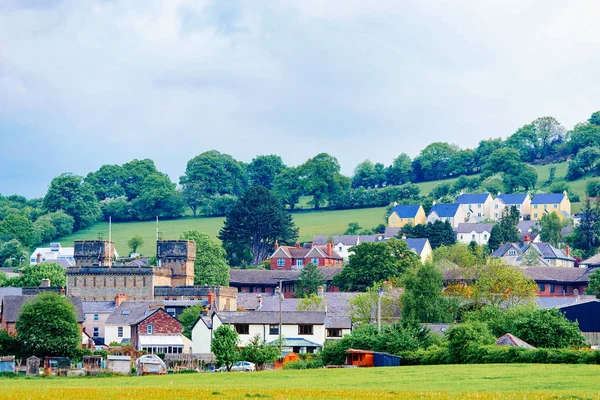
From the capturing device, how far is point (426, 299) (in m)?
107

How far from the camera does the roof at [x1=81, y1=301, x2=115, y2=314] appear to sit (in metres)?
118

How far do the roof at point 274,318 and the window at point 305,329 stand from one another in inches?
16.0

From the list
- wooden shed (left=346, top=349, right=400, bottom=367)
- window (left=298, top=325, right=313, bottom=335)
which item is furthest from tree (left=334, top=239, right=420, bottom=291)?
wooden shed (left=346, top=349, right=400, bottom=367)

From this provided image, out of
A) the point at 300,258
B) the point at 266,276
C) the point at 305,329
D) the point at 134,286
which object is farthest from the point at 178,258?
the point at 300,258

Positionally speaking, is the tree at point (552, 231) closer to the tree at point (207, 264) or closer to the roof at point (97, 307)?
the tree at point (207, 264)

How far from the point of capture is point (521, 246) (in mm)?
176250

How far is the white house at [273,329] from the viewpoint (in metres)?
100

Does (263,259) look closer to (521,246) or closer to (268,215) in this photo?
(268,215)

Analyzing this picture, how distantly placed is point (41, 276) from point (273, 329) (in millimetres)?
53066

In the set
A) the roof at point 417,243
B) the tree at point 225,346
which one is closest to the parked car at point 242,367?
the tree at point 225,346

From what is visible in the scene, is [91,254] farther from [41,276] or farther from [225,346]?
[225,346]

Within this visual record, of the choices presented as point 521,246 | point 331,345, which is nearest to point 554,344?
point 331,345

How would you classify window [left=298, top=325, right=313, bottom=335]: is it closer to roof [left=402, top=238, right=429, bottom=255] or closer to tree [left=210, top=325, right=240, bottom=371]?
tree [left=210, top=325, right=240, bottom=371]

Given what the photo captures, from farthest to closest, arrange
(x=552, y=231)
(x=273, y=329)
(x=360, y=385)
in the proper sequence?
(x=552, y=231)
(x=273, y=329)
(x=360, y=385)
